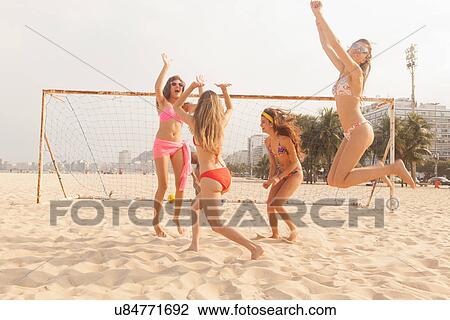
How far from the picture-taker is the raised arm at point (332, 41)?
3150 millimetres

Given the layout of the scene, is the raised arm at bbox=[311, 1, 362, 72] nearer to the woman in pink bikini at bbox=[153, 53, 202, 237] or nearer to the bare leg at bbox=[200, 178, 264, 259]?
the bare leg at bbox=[200, 178, 264, 259]

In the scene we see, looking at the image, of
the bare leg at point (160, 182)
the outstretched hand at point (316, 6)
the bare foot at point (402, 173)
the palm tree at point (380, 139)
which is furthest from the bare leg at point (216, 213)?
the palm tree at point (380, 139)

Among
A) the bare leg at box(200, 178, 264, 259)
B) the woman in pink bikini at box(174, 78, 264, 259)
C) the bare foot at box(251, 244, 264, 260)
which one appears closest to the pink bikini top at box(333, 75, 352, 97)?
the woman in pink bikini at box(174, 78, 264, 259)

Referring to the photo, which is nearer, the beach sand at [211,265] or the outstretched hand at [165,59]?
the beach sand at [211,265]

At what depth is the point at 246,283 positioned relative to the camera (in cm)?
254

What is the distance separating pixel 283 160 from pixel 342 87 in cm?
110

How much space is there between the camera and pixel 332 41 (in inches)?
125

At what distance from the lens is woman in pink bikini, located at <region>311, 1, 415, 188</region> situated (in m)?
3.22

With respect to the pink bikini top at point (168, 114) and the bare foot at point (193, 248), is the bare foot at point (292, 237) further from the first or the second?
the pink bikini top at point (168, 114)

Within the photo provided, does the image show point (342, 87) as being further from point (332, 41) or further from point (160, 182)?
point (160, 182)

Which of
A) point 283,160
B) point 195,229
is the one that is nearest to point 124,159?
point 283,160

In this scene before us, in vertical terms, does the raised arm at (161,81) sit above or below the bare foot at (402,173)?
above

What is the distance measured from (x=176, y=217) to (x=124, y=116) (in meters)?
4.72
